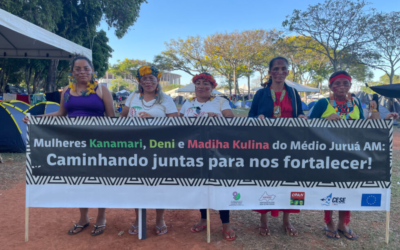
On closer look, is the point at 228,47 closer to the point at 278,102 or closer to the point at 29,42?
the point at 29,42

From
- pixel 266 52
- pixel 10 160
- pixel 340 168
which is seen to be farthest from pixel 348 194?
pixel 266 52

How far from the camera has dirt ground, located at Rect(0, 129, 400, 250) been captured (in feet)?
9.32

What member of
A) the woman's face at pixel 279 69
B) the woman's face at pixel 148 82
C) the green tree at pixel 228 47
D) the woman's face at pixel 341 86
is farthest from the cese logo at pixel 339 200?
the green tree at pixel 228 47

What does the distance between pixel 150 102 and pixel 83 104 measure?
719 millimetres

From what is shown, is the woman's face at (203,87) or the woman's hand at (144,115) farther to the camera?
the woman's face at (203,87)

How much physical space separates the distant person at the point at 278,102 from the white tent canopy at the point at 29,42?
6.33m

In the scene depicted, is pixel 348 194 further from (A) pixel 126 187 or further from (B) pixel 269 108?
(A) pixel 126 187

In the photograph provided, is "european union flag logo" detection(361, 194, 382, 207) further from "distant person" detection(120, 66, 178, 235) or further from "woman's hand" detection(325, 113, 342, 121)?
"distant person" detection(120, 66, 178, 235)

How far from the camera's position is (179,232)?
124 inches

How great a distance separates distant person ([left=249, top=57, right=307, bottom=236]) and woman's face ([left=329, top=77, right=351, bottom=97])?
41 cm

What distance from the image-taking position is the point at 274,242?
2.89 m

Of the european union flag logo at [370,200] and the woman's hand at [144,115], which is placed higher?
the woman's hand at [144,115]

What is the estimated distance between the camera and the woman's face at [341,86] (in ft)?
9.71

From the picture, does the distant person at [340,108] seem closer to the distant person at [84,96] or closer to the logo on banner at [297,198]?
the logo on banner at [297,198]
